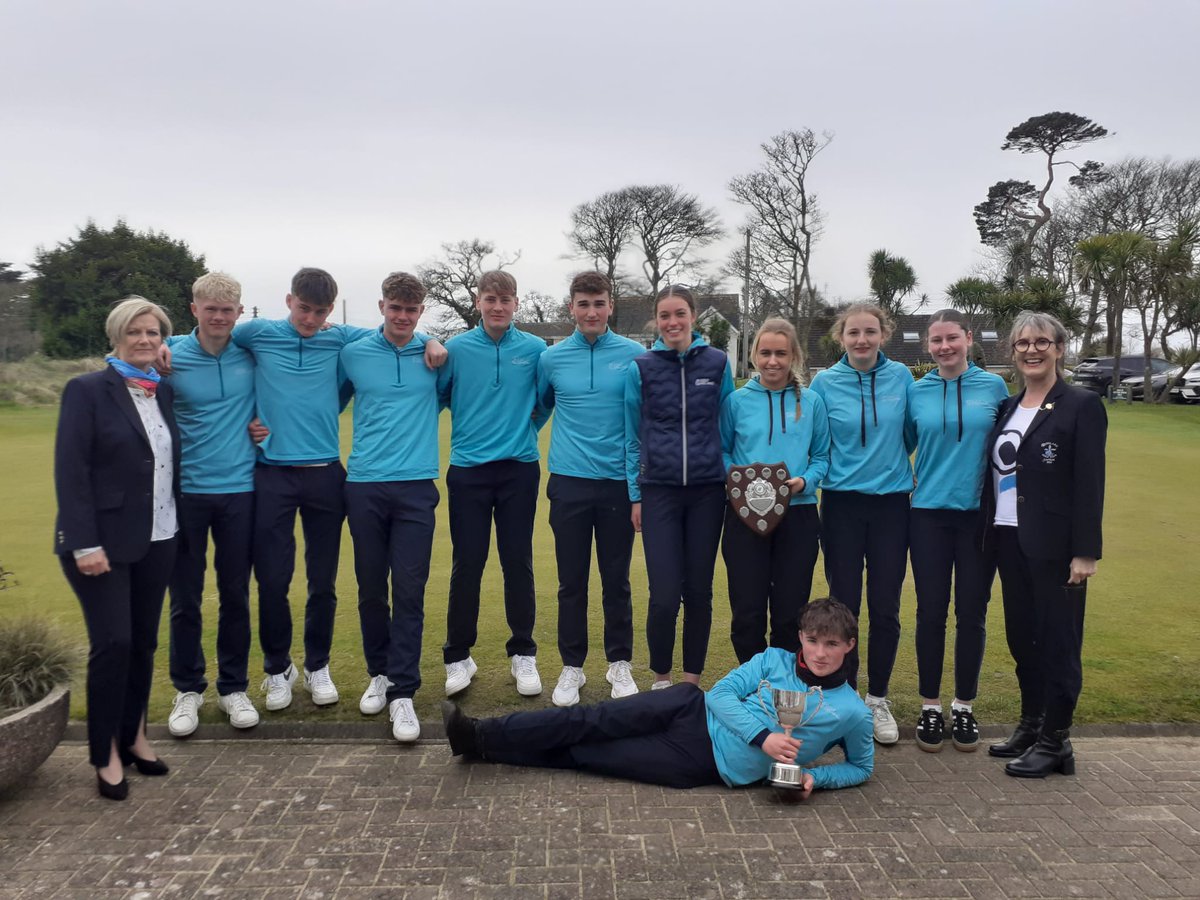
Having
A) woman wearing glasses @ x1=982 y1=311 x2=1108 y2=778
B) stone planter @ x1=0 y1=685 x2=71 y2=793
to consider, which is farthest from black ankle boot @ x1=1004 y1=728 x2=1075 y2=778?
stone planter @ x1=0 y1=685 x2=71 y2=793

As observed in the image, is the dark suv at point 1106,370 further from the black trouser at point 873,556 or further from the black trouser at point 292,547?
the black trouser at point 292,547

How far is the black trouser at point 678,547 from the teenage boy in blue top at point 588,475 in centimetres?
26

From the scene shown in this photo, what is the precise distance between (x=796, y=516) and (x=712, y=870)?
5.67ft

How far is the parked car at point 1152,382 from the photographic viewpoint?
2706 cm

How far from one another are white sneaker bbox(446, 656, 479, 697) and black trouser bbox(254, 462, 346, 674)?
2.14 ft

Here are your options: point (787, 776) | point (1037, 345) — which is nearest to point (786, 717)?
point (787, 776)

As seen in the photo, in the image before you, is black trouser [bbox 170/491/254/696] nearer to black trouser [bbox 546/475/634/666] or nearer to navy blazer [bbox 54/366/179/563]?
navy blazer [bbox 54/366/179/563]

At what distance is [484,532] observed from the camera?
4668 mm

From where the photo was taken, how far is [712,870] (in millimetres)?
3047

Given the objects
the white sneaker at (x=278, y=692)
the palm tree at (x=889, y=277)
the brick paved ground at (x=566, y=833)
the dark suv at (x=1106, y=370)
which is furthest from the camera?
the palm tree at (x=889, y=277)

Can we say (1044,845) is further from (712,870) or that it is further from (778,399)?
(778,399)

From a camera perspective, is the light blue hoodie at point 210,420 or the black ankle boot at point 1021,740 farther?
the light blue hoodie at point 210,420

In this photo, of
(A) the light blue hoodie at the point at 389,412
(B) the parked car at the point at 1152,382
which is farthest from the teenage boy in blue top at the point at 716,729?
(B) the parked car at the point at 1152,382

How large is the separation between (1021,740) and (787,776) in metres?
1.45
